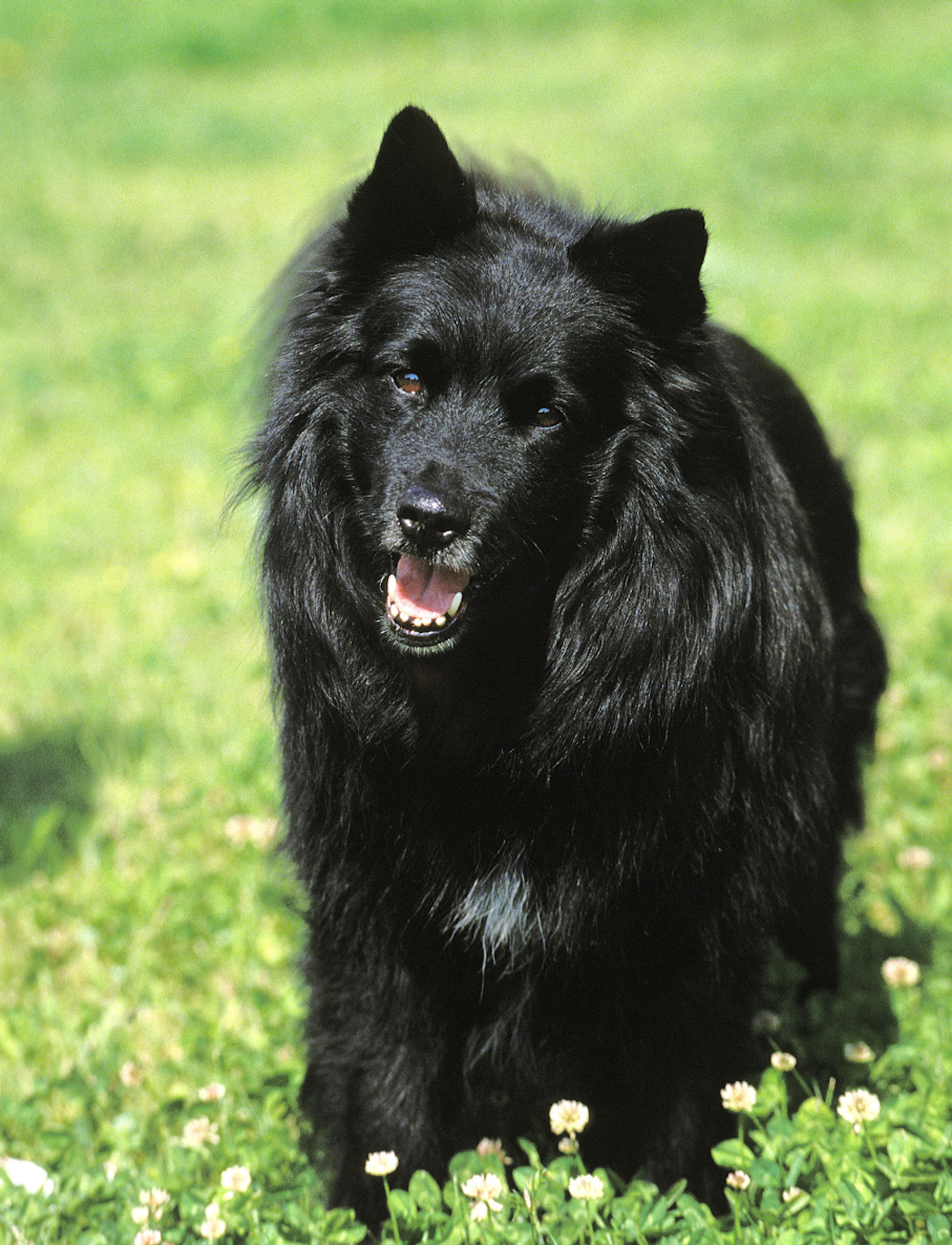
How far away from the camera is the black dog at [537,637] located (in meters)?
2.25

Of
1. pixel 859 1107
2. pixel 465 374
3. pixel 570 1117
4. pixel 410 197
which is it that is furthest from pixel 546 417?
pixel 859 1107

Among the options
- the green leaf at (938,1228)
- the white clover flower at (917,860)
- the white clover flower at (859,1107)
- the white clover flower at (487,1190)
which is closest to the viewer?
the green leaf at (938,1228)

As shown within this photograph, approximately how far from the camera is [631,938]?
7.63 feet

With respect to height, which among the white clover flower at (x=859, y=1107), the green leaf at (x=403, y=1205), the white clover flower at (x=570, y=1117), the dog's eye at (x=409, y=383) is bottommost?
the green leaf at (x=403, y=1205)

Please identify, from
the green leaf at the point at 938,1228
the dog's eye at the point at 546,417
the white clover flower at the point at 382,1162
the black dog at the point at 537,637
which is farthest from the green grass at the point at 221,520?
the dog's eye at the point at 546,417

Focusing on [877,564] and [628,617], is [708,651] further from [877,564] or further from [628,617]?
[877,564]

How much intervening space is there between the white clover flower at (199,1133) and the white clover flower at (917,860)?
200cm

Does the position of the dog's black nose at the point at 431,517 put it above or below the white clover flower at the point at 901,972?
above

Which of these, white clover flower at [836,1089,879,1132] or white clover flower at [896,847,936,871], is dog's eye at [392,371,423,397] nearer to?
white clover flower at [836,1089,879,1132]

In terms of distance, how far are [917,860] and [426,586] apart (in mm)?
1942

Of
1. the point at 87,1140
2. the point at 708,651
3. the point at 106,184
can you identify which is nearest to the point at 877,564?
the point at 708,651

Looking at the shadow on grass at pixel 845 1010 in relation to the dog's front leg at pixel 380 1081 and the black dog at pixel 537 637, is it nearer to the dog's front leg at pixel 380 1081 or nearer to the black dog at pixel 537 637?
the black dog at pixel 537 637

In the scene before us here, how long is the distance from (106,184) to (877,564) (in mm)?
10035

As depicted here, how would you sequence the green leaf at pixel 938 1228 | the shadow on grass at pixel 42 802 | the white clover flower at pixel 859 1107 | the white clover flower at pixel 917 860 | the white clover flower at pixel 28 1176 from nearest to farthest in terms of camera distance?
the green leaf at pixel 938 1228 → the white clover flower at pixel 859 1107 → the white clover flower at pixel 28 1176 → the white clover flower at pixel 917 860 → the shadow on grass at pixel 42 802
